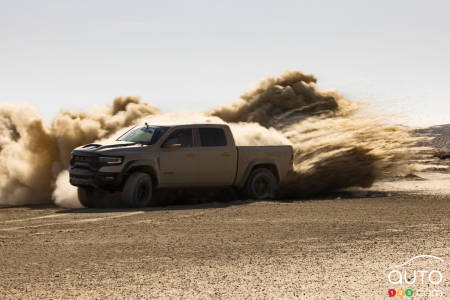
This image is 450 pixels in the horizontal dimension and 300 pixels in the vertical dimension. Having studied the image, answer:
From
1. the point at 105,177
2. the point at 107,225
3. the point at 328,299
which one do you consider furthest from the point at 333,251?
the point at 105,177

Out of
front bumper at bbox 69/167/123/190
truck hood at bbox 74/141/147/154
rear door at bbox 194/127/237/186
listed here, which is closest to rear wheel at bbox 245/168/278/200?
rear door at bbox 194/127/237/186

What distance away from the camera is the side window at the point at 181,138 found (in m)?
16.4

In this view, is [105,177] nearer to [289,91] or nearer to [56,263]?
[56,263]

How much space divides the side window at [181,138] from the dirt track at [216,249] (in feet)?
5.09

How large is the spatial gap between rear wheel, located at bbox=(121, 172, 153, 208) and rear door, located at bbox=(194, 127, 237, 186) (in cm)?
134

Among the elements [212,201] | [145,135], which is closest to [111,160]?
[145,135]

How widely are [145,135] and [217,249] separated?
23.1 feet

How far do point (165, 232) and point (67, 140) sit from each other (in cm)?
1147

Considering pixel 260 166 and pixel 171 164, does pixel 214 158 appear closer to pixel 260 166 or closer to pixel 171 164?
pixel 171 164

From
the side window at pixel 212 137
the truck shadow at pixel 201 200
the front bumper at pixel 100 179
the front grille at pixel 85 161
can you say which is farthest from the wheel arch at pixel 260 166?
the front grille at pixel 85 161

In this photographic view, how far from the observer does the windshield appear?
53.8 ft

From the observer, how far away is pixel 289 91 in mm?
24875

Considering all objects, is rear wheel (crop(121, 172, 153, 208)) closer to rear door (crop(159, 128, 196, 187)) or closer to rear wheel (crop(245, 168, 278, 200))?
rear door (crop(159, 128, 196, 187))

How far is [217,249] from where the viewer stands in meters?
10.1
